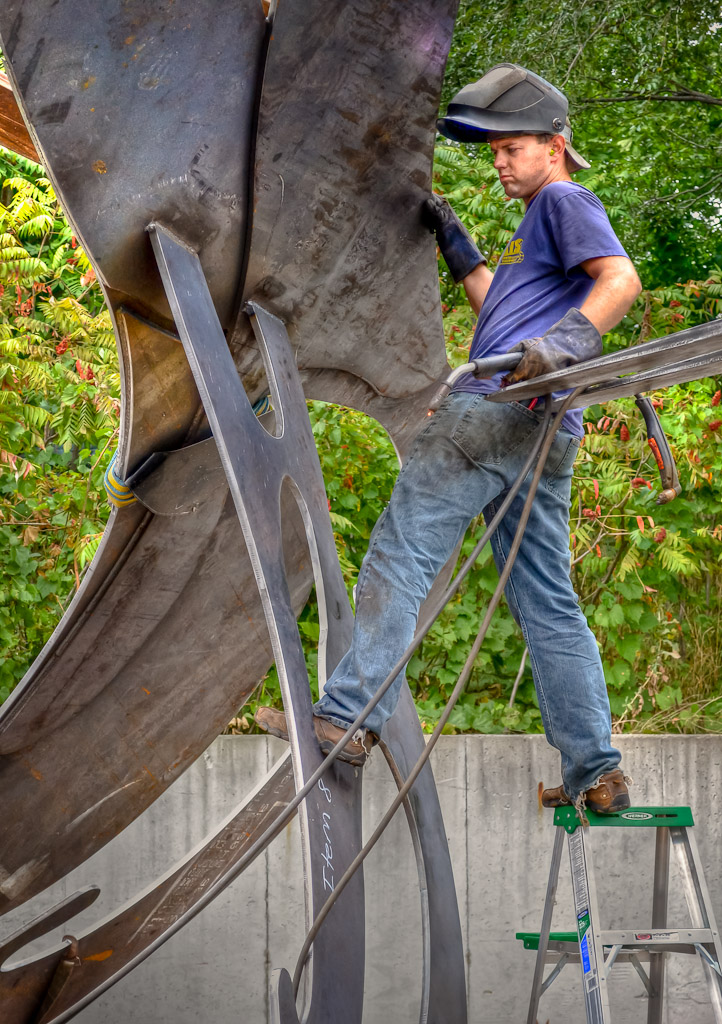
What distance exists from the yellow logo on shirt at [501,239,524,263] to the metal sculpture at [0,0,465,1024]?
0.31 m

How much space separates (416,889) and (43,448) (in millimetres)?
2810

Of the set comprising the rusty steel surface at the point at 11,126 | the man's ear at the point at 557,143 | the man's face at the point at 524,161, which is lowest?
the man's face at the point at 524,161

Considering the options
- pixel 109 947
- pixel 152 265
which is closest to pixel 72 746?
pixel 109 947

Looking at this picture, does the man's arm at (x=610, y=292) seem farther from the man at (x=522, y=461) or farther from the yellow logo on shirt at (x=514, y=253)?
the yellow logo on shirt at (x=514, y=253)

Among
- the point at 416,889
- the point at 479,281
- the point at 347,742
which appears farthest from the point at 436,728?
the point at 416,889

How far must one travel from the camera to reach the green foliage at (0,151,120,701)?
16.9 ft

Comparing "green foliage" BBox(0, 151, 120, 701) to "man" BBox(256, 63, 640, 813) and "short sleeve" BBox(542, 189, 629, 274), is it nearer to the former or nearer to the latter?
"man" BBox(256, 63, 640, 813)

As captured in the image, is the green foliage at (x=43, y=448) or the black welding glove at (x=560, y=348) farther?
the green foliage at (x=43, y=448)

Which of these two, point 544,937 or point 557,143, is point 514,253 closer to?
point 557,143

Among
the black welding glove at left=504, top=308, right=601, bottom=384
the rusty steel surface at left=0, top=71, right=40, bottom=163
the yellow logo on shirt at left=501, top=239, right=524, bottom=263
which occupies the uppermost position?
the rusty steel surface at left=0, top=71, right=40, bottom=163

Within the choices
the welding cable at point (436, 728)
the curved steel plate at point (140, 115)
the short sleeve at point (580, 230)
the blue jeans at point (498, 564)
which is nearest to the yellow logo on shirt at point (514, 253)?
the short sleeve at point (580, 230)

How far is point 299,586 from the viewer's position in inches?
146

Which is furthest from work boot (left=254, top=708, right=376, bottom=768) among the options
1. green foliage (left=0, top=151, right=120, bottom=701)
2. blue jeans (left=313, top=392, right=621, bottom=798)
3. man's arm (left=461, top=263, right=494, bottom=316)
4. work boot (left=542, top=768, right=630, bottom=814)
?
green foliage (left=0, top=151, right=120, bottom=701)

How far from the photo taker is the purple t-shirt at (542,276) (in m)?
2.80
